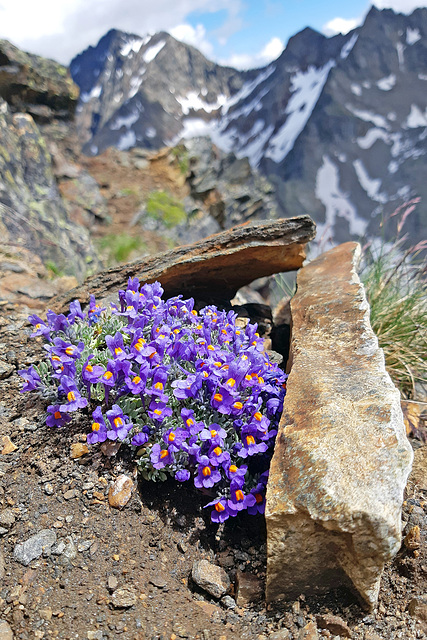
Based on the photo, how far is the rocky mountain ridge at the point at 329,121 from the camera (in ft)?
109

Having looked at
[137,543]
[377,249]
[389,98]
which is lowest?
[137,543]

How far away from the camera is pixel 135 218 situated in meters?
9.94

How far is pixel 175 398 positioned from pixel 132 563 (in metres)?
0.92

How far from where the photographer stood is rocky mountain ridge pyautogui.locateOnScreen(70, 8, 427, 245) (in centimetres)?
3338

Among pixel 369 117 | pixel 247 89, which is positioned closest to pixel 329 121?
pixel 369 117

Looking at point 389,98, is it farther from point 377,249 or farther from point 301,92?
point 377,249

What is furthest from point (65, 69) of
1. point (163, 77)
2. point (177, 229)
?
point (163, 77)

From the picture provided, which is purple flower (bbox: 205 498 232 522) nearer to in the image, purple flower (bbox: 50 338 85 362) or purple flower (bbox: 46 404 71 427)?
purple flower (bbox: 46 404 71 427)

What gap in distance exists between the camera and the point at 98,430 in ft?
7.90

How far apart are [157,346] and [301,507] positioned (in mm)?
1287

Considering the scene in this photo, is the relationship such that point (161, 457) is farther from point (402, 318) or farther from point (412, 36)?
point (412, 36)

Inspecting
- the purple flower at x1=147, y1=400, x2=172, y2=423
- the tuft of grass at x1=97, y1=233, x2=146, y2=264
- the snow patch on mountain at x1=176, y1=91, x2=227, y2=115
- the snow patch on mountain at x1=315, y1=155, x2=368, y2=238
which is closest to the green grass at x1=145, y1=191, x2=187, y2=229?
the tuft of grass at x1=97, y1=233, x2=146, y2=264

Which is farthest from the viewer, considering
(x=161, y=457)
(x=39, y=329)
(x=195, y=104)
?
(x=195, y=104)

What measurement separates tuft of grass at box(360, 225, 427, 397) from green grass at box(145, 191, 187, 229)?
607 centimetres
